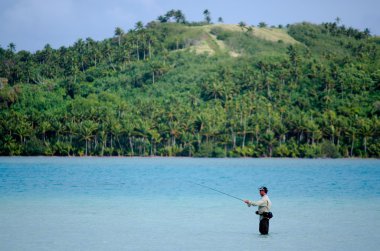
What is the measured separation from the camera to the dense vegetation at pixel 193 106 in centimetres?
11669

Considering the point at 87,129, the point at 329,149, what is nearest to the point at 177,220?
the point at 87,129

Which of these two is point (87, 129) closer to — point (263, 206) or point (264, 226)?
point (264, 226)

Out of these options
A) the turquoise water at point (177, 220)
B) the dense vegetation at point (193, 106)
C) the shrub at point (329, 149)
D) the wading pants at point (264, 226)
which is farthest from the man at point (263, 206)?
the shrub at point (329, 149)

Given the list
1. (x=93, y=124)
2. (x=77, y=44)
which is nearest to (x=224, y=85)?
(x=93, y=124)

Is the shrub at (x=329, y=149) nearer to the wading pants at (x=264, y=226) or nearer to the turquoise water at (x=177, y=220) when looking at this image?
the turquoise water at (x=177, y=220)

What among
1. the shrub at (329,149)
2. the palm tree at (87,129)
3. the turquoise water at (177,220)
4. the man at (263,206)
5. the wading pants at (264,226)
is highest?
the palm tree at (87,129)

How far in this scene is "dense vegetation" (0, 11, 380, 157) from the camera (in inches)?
4594

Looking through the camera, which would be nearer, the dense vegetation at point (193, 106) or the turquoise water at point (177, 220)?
the turquoise water at point (177, 220)

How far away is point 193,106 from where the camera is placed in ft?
437

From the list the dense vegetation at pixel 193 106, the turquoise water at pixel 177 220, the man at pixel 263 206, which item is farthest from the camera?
the dense vegetation at pixel 193 106

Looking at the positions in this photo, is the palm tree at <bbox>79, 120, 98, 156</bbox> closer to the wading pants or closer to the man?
the wading pants

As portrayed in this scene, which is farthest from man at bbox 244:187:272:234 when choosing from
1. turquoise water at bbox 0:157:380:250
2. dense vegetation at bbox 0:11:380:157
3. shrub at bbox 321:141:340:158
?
shrub at bbox 321:141:340:158

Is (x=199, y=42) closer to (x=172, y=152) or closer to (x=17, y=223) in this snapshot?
(x=172, y=152)

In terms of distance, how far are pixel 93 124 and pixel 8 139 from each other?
15.3 metres
